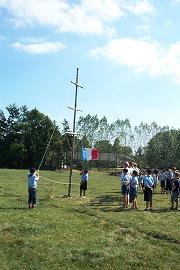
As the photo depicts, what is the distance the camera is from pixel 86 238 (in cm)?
1577

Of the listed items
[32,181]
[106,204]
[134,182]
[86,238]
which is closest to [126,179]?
[134,182]

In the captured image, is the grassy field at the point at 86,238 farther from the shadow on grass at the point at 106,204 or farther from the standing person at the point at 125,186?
the standing person at the point at 125,186

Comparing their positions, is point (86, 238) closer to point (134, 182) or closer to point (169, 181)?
point (134, 182)

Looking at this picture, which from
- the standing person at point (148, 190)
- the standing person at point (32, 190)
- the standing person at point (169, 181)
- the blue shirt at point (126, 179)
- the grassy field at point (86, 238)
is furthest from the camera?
the standing person at point (169, 181)

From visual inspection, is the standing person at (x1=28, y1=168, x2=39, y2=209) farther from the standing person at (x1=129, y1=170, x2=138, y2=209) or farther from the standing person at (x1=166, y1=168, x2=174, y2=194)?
the standing person at (x1=166, y1=168, x2=174, y2=194)

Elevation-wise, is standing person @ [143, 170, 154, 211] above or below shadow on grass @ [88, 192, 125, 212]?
above

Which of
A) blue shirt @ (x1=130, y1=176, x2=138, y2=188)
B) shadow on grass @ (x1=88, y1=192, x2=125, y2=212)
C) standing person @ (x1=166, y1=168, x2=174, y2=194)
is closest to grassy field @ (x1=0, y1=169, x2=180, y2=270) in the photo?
shadow on grass @ (x1=88, y1=192, x2=125, y2=212)

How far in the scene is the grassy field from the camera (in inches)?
509

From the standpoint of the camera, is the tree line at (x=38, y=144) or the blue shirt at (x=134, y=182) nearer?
the blue shirt at (x=134, y=182)

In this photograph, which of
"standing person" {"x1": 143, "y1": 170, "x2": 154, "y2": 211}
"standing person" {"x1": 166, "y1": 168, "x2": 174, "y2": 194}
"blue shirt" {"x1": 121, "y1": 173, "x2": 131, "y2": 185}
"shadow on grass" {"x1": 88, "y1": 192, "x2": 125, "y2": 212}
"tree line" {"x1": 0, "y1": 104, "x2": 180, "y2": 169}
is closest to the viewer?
"shadow on grass" {"x1": 88, "y1": 192, "x2": 125, "y2": 212}

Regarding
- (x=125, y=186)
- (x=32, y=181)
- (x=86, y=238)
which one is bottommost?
A: (x=86, y=238)

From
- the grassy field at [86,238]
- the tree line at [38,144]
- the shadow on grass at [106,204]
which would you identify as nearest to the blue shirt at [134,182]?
the shadow on grass at [106,204]

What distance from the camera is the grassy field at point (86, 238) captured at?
12.9m

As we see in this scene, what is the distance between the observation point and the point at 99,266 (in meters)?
12.6
